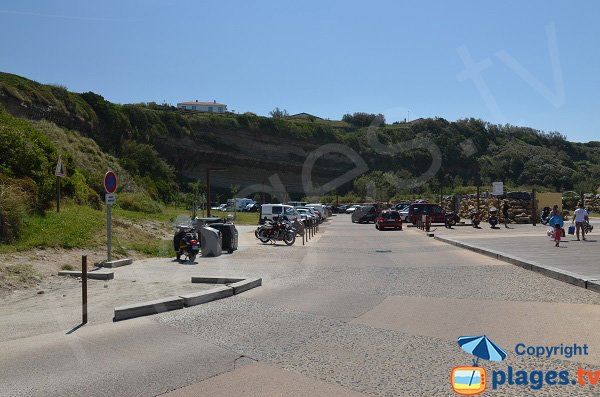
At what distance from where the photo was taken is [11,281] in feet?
38.4

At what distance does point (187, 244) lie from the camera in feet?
55.0

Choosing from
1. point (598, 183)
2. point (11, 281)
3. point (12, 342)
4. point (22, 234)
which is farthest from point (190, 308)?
point (598, 183)

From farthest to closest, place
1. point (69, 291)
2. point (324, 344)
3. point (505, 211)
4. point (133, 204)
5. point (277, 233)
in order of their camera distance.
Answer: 1. point (505, 211)
2. point (133, 204)
3. point (277, 233)
4. point (69, 291)
5. point (324, 344)

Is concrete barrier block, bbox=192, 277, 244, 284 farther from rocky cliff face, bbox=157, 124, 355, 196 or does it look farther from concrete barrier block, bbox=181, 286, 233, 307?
rocky cliff face, bbox=157, 124, 355, 196

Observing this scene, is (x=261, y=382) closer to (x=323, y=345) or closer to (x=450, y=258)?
(x=323, y=345)

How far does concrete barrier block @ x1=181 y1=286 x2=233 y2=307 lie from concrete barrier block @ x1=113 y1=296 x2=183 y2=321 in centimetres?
16

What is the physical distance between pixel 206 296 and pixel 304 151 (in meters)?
98.5

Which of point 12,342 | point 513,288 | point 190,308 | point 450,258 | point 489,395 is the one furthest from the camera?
point 450,258

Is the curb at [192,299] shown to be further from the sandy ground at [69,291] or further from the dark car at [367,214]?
the dark car at [367,214]

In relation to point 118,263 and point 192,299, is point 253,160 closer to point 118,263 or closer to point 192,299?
point 118,263

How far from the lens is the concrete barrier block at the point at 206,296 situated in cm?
977

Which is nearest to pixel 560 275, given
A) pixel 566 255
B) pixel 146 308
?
pixel 566 255

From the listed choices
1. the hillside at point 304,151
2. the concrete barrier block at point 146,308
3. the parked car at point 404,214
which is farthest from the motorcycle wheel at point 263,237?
the hillside at point 304,151

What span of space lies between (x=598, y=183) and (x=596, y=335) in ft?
277
